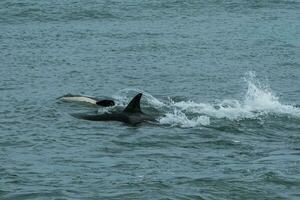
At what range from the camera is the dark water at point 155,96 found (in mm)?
17953

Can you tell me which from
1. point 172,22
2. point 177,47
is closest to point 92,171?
point 177,47

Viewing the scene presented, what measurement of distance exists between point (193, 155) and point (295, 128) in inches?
181

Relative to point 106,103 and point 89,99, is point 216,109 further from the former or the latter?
point 89,99

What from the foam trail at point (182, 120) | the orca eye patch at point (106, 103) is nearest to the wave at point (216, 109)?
the foam trail at point (182, 120)

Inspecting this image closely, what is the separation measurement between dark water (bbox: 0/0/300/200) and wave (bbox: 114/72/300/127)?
61mm

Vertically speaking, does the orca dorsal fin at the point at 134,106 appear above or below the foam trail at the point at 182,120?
above

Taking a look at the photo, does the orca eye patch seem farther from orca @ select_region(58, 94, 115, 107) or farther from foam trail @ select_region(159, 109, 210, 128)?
foam trail @ select_region(159, 109, 210, 128)

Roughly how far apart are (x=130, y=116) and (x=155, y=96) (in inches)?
172

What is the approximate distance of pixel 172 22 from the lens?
4403cm

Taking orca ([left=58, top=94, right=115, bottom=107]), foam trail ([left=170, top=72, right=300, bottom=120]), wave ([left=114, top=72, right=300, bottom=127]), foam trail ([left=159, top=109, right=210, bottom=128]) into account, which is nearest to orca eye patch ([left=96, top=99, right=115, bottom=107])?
orca ([left=58, top=94, right=115, bottom=107])

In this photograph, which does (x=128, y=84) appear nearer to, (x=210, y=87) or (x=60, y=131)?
(x=210, y=87)

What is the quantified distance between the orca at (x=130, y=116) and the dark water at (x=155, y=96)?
0.42 meters

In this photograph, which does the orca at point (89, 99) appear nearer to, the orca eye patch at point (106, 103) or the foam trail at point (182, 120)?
the orca eye patch at point (106, 103)

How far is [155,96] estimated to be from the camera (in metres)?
28.2
